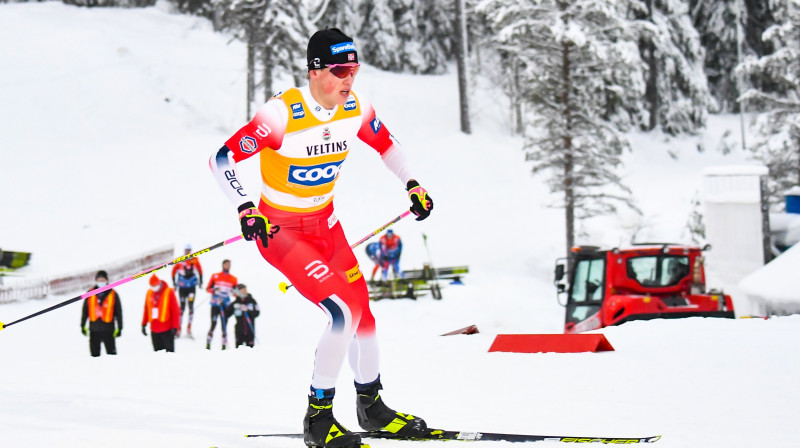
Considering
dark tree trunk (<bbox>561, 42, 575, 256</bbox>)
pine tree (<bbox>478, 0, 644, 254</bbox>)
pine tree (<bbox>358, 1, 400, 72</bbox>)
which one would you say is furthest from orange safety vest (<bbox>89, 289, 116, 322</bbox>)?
pine tree (<bbox>358, 1, 400, 72</bbox>)

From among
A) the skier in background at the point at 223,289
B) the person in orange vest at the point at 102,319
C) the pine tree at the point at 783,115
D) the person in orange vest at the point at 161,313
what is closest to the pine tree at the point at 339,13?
the pine tree at the point at 783,115

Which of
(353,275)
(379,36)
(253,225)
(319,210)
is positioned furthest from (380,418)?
(379,36)

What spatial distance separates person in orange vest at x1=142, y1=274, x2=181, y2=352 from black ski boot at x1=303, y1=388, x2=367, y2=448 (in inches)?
340

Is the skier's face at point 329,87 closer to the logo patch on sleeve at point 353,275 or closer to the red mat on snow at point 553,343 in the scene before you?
the logo patch on sleeve at point 353,275

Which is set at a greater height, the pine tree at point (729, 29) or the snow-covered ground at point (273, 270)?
the pine tree at point (729, 29)

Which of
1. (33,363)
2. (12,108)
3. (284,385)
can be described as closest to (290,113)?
(284,385)

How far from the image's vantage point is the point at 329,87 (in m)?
5.12

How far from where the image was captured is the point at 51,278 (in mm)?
21359

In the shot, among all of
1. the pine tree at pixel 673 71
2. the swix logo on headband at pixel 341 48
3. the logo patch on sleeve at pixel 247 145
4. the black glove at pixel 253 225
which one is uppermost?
the pine tree at pixel 673 71

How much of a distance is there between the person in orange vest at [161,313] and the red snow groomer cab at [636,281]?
18.6ft

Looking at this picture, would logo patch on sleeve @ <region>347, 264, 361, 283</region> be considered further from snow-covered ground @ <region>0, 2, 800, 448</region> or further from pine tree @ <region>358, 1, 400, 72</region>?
pine tree @ <region>358, 1, 400, 72</region>

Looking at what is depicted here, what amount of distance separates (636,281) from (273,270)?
1485cm

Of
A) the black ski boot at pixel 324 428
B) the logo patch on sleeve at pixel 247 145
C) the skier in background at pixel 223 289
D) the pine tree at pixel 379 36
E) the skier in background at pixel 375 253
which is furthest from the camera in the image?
the pine tree at pixel 379 36

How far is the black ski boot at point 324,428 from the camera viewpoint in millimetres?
4961
